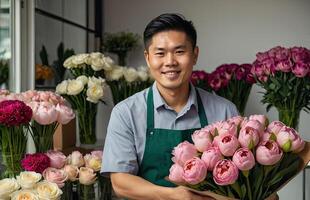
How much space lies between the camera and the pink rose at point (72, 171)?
1.49m

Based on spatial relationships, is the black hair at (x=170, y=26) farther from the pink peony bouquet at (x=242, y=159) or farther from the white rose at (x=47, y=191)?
the white rose at (x=47, y=191)

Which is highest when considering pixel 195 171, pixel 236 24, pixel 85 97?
pixel 236 24

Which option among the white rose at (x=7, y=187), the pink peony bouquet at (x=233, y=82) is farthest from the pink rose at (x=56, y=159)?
the pink peony bouquet at (x=233, y=82)

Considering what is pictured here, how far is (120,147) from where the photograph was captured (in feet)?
4.66

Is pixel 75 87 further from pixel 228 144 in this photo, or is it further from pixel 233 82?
pixel 228 144

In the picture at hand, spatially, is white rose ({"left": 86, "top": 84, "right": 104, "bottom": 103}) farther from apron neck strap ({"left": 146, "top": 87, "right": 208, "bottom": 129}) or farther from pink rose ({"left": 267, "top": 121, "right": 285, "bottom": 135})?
pink rose ({"left": 267, "top": 121, "right": 285, "bottom": 135})

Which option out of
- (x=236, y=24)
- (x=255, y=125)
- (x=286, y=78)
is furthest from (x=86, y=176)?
(x=236, y=24)

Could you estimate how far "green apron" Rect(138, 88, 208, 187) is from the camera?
1.45m

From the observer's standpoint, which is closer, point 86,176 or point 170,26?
point 170,26

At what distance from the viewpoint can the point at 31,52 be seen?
2217 mm

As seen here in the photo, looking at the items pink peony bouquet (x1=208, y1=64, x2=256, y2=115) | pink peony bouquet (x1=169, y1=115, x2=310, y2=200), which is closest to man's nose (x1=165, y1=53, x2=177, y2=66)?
pink peony bouquet (x1=169, y1=115, x2=310, y2=200)

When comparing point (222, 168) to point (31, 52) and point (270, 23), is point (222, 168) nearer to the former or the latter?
point (31, 52)

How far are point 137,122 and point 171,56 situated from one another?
25cm

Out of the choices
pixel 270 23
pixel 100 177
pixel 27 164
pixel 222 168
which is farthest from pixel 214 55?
pixel 222 168
